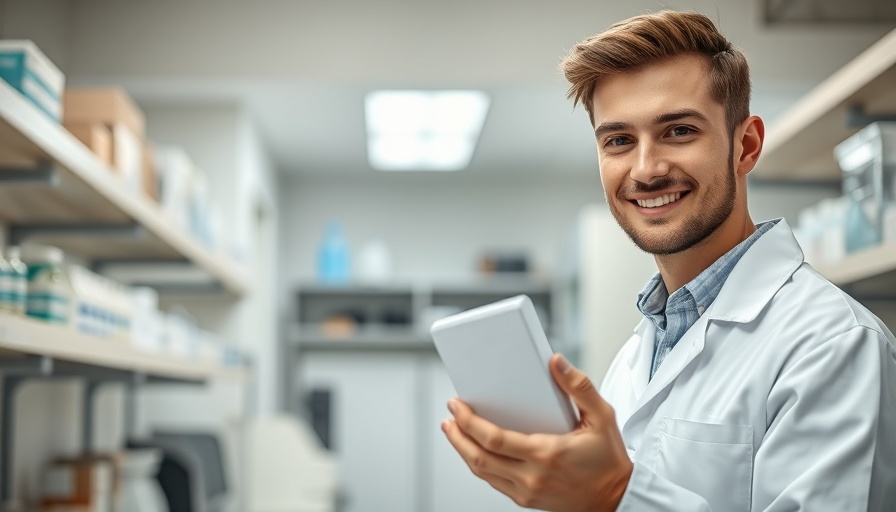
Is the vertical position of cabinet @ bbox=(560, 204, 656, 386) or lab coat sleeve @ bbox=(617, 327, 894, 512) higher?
cabinet @ bbox=(560, 204, 656, 386)

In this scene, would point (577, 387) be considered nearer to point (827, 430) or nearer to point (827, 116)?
point (827, 430)

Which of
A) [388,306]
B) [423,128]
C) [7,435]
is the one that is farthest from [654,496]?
[388,306]

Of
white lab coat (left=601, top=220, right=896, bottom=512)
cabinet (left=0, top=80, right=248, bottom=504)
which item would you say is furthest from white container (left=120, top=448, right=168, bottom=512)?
white lab coat (left=601, top=220, right=896, bottom=512)

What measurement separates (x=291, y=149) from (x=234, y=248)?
173 cm

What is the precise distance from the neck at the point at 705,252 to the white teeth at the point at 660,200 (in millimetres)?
76

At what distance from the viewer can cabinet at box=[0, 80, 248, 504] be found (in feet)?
5.93

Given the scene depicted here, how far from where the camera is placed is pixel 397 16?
14.3 ft

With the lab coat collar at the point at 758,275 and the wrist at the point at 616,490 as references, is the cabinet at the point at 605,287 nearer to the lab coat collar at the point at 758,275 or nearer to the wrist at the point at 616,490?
the lab coat collar at the point at 758,275

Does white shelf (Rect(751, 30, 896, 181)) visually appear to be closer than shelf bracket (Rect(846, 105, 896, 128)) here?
Yes

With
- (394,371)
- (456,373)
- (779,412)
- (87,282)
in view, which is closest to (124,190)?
(87,282)

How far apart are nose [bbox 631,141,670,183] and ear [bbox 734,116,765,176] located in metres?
0.14

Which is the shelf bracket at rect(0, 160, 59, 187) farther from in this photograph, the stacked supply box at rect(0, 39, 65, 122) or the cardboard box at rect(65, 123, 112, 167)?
the cardboard box at rect(65, 123, 112, 167)

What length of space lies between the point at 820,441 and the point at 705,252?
307 millimetres

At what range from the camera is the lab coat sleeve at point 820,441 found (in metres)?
0.99
